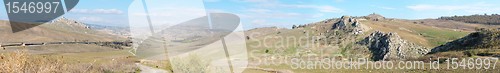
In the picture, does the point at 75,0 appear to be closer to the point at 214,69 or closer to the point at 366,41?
the point at 214,69

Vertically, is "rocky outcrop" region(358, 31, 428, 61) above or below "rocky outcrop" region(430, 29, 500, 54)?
below

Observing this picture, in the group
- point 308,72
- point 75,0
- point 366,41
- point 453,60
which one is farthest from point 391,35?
point 75,0

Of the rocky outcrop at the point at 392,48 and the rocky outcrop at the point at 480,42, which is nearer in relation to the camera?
the rocky outcrop at the point at 480,42

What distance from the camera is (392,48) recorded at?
130m

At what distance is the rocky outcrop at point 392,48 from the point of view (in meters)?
122

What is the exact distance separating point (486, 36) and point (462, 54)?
18300 mm

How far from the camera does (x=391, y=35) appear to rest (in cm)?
14150

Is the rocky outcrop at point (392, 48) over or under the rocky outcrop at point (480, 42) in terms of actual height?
under

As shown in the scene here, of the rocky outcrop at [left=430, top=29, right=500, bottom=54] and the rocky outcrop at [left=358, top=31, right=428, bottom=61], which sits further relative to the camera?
the rocky outcrop at [left=358, top=31, right=428, bottom=61]

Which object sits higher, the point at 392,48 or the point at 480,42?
the point at 480,42

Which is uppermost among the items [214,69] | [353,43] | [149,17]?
[149,17]

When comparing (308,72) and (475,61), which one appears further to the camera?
(308,72)

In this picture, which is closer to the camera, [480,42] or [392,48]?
[480,42]

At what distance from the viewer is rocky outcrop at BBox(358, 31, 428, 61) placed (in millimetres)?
121881
